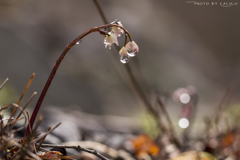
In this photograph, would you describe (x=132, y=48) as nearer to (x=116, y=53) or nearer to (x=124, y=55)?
(x=124, y=55)

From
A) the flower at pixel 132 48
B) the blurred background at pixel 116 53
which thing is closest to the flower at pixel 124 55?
the flower at pixel 132 48

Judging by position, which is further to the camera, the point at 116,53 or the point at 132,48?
the point at 116,53

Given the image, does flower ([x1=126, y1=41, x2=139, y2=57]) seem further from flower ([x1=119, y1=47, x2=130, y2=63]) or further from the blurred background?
the blurred background

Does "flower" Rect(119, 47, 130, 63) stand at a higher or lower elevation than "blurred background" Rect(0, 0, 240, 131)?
lower

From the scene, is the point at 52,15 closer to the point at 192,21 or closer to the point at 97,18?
the point at 97,18

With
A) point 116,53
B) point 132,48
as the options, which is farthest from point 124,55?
point 116,53

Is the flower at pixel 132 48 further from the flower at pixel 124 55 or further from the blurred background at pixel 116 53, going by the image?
the blurred background at pixel 116 53

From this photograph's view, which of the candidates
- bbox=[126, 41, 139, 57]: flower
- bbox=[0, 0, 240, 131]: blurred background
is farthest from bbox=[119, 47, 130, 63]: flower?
bbox=[0, 0, 240, 131]: blurred background

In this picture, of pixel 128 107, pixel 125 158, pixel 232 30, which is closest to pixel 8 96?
pixel 125 158

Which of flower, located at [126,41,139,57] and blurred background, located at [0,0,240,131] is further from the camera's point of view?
blurred background, located at [0,0,240,131]
